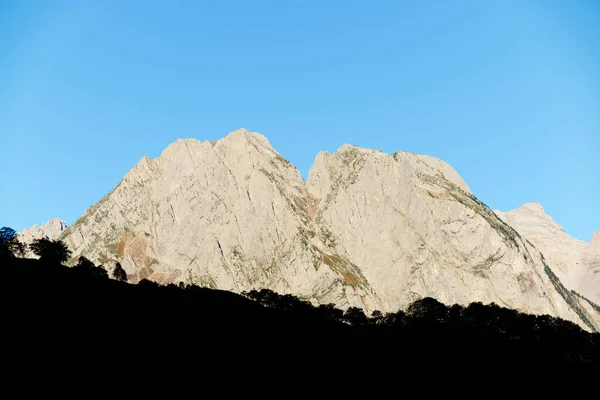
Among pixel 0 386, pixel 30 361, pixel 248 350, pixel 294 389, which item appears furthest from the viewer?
pixel 248 350

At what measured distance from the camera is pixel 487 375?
131 metres

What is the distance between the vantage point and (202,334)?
12006cm

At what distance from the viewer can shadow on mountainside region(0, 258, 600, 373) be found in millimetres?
98062

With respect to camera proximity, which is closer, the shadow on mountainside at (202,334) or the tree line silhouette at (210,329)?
the shadow on mountainside at (202,334)

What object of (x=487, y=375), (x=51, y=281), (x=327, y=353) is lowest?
(x=487, y=375)

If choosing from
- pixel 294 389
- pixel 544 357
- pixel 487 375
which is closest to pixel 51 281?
pixel 294 389

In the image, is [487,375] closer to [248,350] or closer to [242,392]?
[248,350]

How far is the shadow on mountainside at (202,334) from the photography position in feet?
322

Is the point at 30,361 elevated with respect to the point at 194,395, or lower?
elevated

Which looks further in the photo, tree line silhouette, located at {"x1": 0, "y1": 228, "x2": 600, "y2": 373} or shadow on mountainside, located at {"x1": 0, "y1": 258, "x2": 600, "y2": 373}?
tree line silhouette, located at {"x1": 0, "y1": 228, "x2": 600, "y2": 373}

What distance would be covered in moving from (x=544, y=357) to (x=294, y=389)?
100m

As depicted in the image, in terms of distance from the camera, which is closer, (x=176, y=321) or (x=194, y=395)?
(x=194, y=395)

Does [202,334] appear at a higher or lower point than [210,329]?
lower

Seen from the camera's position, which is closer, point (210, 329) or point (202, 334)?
point (202, 334)
